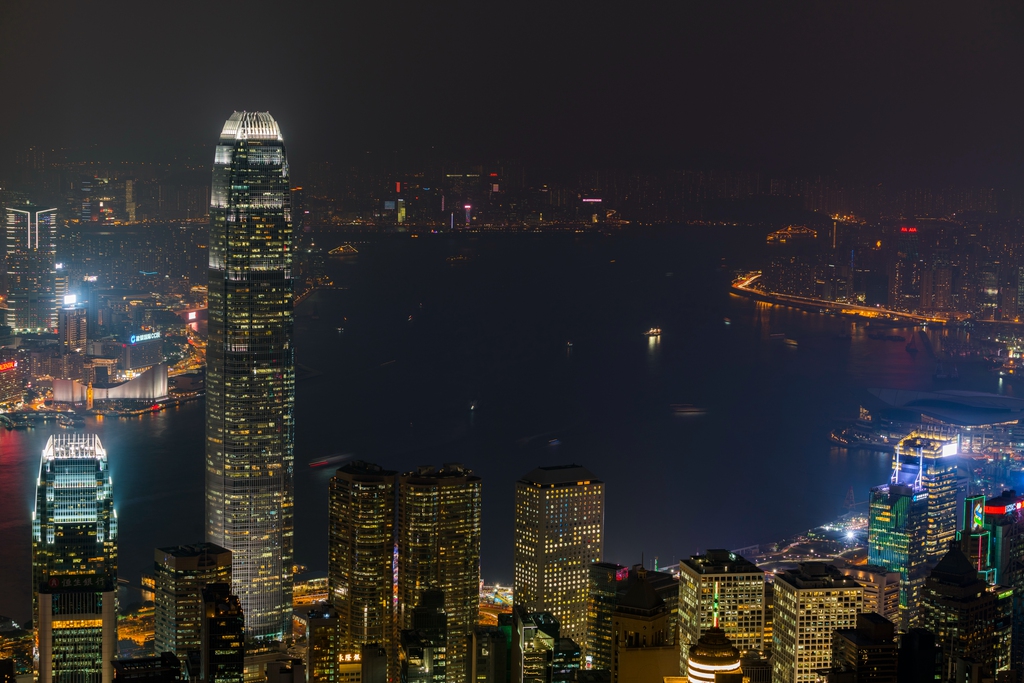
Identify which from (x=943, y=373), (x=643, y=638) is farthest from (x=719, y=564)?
(x=943, y=373)

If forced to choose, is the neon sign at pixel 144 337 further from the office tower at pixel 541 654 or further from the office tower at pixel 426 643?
the office tower at pixel 541 654

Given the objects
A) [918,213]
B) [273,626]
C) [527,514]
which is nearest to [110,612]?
[273,626]

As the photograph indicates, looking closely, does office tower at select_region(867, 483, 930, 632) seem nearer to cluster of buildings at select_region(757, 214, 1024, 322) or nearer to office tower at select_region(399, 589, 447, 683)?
cluster of buildings at select_region(757, 214, 1024, 322)

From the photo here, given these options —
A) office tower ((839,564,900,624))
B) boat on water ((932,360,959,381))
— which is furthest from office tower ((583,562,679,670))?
boat on water ((932,360,959,381))

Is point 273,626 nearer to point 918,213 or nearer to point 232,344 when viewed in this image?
point 232,344

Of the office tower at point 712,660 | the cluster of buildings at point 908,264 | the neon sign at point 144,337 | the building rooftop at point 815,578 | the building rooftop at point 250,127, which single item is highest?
the building rooftop at point 250,127

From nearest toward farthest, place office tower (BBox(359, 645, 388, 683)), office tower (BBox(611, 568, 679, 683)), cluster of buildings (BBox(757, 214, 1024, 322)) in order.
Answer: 1. office tower (BBox(611, 568, 679, 683))
2. office tower (BBox(359, 645, 388, 683))
3. cluster of buildings (BBox(757, 214, 1024, 322))

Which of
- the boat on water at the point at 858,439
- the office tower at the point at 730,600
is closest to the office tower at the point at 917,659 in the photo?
the office tower at the point at 730,600
